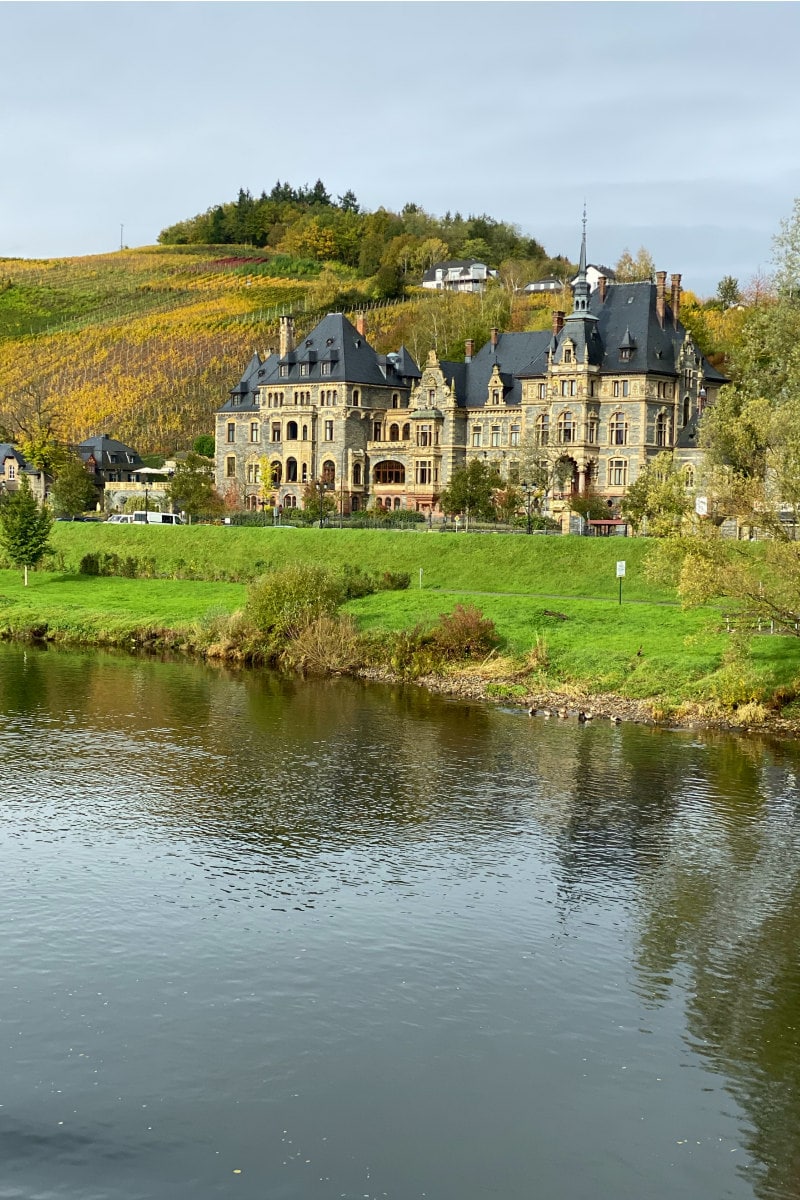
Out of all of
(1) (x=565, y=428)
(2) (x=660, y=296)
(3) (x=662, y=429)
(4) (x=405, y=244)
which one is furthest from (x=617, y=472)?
(4) (x=405, y=244)

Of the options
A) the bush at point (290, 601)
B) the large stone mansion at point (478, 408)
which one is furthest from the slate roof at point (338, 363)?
the bush at point (290, 601)

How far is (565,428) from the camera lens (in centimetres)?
9275

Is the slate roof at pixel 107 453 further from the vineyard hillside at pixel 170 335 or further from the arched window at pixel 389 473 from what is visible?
the arched window at pixel 389 473

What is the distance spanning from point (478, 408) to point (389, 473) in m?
10.1

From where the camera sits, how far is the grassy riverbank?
44969mm

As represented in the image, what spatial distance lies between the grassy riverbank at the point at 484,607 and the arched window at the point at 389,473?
28108mm

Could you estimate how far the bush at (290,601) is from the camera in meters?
53.9

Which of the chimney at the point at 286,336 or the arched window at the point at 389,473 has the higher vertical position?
the chimney at the point at 286,336

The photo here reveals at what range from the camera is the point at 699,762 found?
36.8 meters

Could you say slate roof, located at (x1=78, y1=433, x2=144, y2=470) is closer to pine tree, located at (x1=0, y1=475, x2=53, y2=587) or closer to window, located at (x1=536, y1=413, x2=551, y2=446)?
window, located at (x1=536, y1=413, x2=551, y2=446)

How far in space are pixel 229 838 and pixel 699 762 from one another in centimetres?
1427

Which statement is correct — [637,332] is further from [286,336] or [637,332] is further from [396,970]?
[396,970]

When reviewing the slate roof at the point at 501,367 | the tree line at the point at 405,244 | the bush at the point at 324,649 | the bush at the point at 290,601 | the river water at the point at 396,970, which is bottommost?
the river water at the point at 396,970

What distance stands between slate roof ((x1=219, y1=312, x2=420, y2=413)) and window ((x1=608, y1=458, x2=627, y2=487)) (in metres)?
22.9
